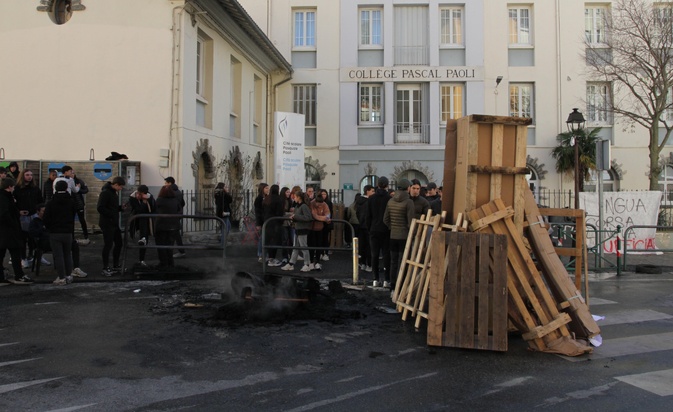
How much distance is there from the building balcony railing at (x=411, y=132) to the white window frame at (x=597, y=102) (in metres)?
7.08

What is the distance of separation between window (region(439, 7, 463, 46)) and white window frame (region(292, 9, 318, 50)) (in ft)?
18.1

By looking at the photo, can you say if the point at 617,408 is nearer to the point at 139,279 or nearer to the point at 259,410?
the point at 259,410

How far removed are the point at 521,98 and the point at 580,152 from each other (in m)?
3.61

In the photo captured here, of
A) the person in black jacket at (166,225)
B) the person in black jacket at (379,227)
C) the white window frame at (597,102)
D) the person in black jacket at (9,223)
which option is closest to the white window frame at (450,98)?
the white window frame at (597,102)

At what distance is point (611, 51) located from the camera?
21.4 meters

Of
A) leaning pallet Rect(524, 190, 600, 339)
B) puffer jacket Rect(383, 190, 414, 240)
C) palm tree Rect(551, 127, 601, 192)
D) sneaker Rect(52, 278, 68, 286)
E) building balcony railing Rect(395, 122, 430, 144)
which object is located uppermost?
building balcony railing Rect(395, 122, 430, 144)

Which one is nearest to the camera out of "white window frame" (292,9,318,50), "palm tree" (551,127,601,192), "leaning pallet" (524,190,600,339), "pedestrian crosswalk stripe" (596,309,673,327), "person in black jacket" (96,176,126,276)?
"leaning pallet" (524,190,600,339)

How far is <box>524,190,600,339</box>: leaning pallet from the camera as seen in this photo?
5.86m

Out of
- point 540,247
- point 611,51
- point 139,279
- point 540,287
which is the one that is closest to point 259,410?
point 540,287

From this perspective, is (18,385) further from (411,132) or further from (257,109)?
(411,132)

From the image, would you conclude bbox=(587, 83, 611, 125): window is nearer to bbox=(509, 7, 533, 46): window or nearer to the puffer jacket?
bbox=(509, 7, 533, 46): window

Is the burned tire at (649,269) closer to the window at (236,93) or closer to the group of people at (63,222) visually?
the group of people at (63,222)

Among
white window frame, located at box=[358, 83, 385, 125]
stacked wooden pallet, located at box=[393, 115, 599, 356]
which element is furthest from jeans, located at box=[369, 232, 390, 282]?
white window frame, located at box=[358, 83, 385, 125]

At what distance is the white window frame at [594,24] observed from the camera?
75.9 ft
